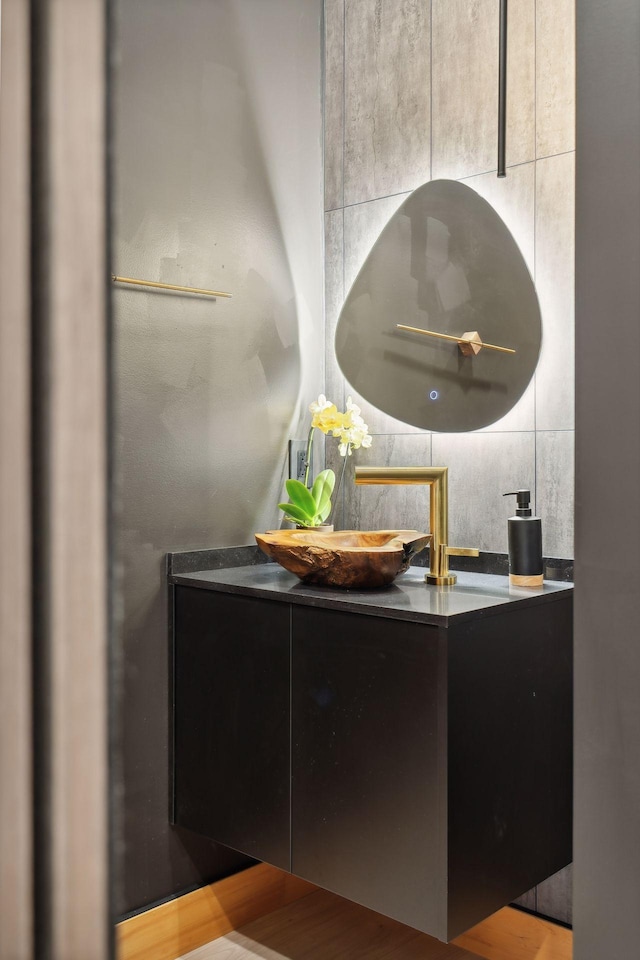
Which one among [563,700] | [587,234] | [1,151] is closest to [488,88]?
[587,234]

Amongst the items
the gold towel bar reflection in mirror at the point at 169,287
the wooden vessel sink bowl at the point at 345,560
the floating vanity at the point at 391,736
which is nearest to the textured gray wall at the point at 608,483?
the floating vanity at the point at 391,736

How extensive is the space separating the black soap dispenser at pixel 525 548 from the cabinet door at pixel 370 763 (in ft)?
1.08

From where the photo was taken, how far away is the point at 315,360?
76.1 inches

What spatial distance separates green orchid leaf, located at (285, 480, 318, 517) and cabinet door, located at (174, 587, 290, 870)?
31cm

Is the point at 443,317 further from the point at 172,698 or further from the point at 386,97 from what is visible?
the point at 172,698

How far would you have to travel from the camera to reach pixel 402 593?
4.57ft

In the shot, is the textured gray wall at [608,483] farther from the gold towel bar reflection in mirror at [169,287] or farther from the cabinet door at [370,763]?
the gold towel bar reflection in mirror at [169,287]

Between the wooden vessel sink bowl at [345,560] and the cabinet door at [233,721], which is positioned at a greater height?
the wooden vessel sink bowl at [345,560]

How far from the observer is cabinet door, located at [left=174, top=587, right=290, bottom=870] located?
1414 millimetres

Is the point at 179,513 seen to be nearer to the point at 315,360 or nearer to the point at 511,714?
the point at 315,360

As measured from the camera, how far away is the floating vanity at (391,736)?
3.91ft

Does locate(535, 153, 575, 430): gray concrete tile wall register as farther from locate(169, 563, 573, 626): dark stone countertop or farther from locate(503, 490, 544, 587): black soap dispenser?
locate(169, 563, 573, 626): dark stone countertop

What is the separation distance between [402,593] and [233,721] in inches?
16.5

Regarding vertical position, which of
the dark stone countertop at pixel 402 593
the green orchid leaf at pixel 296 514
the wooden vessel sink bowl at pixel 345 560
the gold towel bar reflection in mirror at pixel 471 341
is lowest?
the dark stone countertop at pixel 402 593
